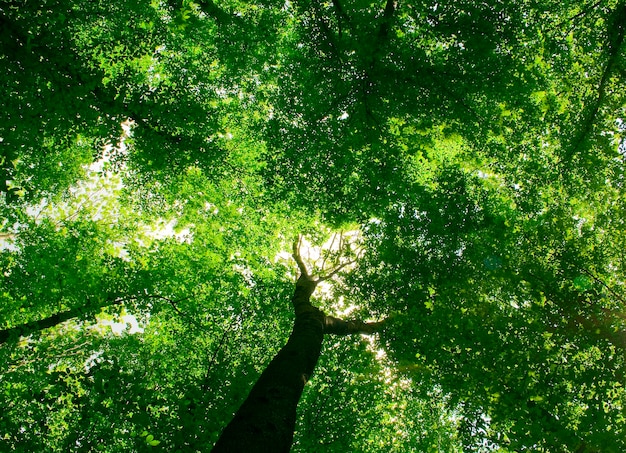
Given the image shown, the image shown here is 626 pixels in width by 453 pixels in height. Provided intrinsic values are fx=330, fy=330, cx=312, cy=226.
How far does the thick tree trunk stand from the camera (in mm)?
4219

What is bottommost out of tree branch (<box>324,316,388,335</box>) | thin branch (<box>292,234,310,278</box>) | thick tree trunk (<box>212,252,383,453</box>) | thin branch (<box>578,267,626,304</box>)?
thick tree trunk (<box>212,252,383,453</box>)

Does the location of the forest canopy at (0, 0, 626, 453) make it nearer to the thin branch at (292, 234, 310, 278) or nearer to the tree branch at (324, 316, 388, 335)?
the tree branch at (324, 316, 388, 335)

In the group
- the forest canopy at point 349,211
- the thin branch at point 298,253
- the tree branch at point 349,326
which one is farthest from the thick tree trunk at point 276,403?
the thin branch at point 298,253

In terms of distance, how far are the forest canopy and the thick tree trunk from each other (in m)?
1.81

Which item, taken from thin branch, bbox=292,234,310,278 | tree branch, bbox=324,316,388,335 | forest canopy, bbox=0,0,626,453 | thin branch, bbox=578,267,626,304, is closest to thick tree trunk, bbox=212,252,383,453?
tree branch, bbox=324,316,388,335

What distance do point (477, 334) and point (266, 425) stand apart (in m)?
6.68

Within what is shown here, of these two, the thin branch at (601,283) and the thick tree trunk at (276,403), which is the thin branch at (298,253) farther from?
the thin branch at (601,283)

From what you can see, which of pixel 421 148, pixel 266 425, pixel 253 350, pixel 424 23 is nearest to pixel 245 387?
pixel 253 350

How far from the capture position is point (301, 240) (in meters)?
16.1

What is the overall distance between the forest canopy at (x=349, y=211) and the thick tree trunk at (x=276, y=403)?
1805mm

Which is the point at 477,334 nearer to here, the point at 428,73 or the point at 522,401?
the point at 522,401

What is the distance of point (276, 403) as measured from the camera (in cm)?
500

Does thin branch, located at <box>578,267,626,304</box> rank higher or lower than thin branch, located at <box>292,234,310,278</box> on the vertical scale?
lower

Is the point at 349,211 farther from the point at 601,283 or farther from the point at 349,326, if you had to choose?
the point at 601,283
